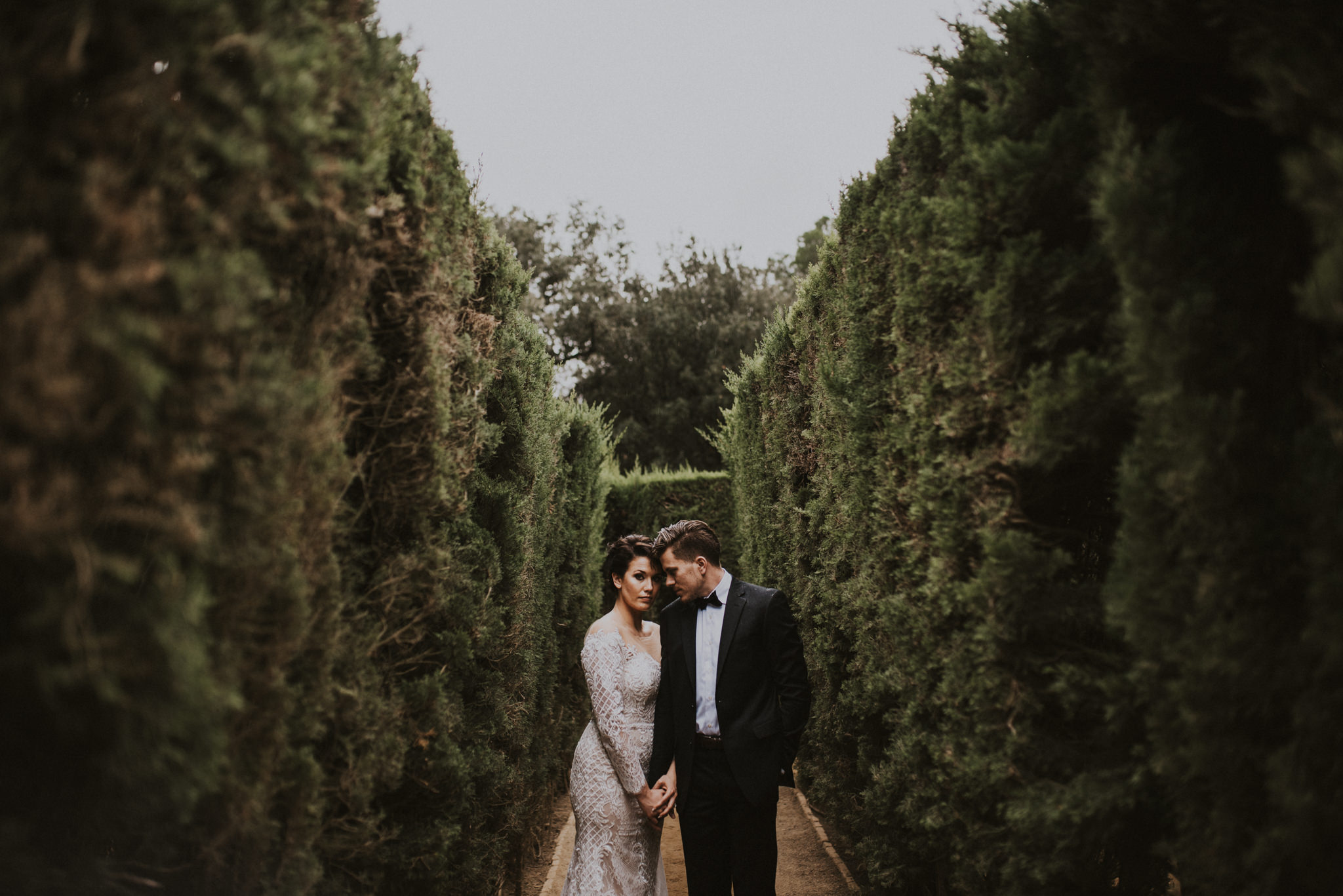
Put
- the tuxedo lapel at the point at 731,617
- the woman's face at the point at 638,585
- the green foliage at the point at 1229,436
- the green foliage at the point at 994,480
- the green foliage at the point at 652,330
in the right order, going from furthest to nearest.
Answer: the green foliage at the point at 652,330 → the woman's face at the point at 638,585 → the tuxedo lapel at the point at 731,617 → the green foliage at the point at 994,480 → the green foliage at the point at 1229,436

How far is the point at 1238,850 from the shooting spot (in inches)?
71.6

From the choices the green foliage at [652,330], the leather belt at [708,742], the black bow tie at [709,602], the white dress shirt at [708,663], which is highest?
the green foliage at [652,330]

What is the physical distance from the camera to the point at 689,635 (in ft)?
13.6

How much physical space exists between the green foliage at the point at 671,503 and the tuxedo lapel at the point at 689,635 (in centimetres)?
860

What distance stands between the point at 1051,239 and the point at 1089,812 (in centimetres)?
183

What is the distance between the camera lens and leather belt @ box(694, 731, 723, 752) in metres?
3.93

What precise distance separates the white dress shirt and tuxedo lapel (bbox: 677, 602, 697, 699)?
0.06 ft

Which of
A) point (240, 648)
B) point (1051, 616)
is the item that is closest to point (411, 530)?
point (240, 648)

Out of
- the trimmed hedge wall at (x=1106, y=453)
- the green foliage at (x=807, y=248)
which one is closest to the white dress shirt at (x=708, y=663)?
the trimmed hedge wall at (x=1106, y=453)

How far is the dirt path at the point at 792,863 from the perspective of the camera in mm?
5512

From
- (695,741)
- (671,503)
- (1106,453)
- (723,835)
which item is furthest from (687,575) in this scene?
(671,503)

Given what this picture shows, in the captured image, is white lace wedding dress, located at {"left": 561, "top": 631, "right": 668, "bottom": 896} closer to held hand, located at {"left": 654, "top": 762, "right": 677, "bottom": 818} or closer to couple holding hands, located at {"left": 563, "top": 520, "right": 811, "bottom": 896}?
couple holding hands, located at {"left": 563, "top": 520, "right": 811, "bottom": 896}

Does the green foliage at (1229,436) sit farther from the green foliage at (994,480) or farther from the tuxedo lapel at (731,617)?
the tuxedo lapel at (731,617)

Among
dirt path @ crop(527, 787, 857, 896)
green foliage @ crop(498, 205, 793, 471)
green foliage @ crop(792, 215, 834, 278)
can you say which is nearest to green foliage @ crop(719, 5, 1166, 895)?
dirt path @ crop(527, 787, 857, 896)
